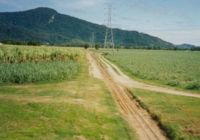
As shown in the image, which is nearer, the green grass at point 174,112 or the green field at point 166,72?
the green grass at point 174,112

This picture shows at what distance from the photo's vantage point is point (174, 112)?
20.8 meters

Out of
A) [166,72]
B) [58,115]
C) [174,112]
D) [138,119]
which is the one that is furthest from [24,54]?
[138,119]

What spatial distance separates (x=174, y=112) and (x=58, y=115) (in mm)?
7247

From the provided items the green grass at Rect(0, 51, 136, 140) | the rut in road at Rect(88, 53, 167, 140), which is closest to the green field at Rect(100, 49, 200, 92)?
the rut in road at Rect(88, 53, 167, 140)

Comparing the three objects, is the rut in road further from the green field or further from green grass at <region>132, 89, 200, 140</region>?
the green field

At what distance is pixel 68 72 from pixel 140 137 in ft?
72.3

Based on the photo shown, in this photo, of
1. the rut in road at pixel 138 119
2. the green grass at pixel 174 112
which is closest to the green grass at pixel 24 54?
the rut in road at pixel 138 119

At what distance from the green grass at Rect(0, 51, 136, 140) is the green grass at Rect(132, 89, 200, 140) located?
2206mm

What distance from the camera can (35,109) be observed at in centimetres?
1978

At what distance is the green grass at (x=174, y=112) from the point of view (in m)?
16.7

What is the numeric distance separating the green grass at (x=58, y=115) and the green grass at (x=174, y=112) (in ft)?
7.24

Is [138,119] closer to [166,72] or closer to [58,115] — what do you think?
[58,115]

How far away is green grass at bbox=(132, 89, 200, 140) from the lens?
16.7m

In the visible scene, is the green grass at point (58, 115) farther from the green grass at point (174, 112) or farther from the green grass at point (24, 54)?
the green grass at point (24, 54)
